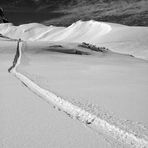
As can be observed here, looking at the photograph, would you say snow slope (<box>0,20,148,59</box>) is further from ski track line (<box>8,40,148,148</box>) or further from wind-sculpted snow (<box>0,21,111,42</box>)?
ski track line (<box>8,40,148,148</box>)

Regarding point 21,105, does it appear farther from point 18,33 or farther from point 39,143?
point 18,33

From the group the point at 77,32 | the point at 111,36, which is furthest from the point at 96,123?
the point at 77,32

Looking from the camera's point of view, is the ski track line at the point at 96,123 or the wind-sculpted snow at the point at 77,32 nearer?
the ski track line at the point at 96,123

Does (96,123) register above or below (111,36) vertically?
above

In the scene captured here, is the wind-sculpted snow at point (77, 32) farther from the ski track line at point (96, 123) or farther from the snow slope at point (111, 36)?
the ski track line at point (96, 123)

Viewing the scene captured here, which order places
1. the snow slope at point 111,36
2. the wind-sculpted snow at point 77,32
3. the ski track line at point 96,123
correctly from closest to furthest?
the ski track line at point 96,123 → the snow slope at point 111,36 → the wind-sculpted snow at point 77,32

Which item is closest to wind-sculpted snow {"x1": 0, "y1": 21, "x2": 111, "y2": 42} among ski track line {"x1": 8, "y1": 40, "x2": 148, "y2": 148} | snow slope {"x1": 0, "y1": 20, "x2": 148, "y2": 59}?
snow slope {"x1": 0, "y1": 20, "x2": 148, "y2": 59}

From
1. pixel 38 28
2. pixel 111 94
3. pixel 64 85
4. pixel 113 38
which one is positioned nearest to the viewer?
pixel 111 94

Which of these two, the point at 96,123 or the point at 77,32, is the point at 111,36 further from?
the point at 96,123

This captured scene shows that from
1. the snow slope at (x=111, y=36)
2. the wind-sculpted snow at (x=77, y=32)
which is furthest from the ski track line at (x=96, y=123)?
the wind-sculpted snow at (x=77, y=32)

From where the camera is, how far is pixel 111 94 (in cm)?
787

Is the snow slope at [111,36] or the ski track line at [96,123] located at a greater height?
the ski track line at [96,123]

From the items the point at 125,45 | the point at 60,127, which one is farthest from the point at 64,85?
the point at 125,45

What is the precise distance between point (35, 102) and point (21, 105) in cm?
41
